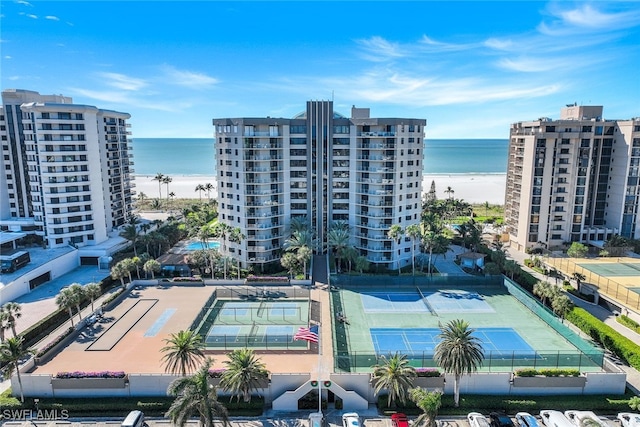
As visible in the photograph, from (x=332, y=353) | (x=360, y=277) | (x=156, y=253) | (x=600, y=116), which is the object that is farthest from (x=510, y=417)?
(x=600, y=116)

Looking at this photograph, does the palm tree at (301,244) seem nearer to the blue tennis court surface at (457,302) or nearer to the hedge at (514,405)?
the blue tennis court surface at (457,302)

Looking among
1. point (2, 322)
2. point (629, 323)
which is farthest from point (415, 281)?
point (2, 322)

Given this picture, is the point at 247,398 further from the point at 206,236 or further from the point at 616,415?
the point at 206,236

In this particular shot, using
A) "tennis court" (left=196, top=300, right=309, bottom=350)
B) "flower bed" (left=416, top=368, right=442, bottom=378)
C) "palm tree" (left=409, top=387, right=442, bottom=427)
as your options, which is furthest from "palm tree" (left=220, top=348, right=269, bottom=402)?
"flower bed" (left=416, top=368, right=442, bottom=378)

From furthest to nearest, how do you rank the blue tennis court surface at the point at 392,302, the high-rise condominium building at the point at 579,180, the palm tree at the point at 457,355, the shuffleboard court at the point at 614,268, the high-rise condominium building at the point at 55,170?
the high-rise condominium building at the point at 579,180, the high-rise condominium building at the point at 55,170, the shuffleboard court at the point at 614,268, the blue tennis court surface at the point at 392,302, the palm tree at the point at 457,355

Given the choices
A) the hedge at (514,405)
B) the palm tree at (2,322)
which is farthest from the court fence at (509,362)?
the palm tree at (2,322)

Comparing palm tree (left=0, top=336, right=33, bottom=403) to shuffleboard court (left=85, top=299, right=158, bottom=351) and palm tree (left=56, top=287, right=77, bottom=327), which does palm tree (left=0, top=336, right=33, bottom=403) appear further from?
palm tree (left=56, top=287, right=77, bottom=327)

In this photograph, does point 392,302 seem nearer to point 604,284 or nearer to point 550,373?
point 550,373
